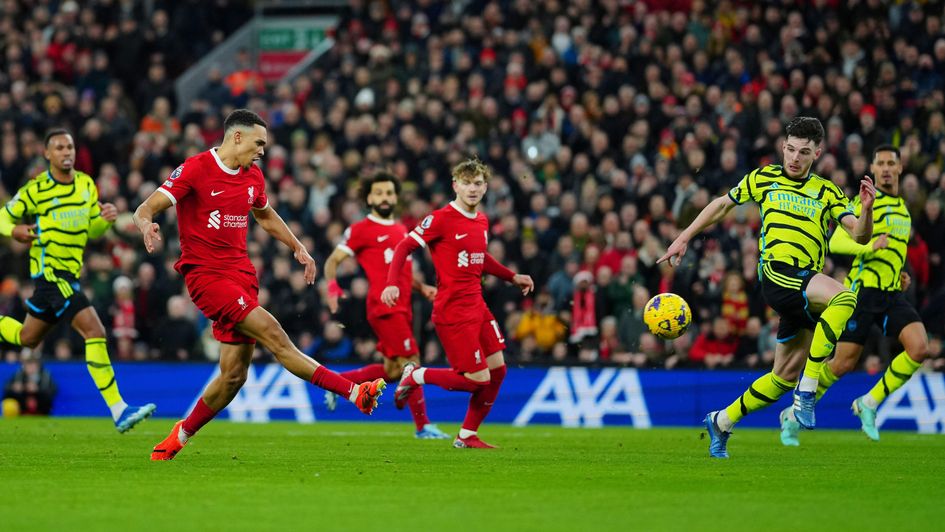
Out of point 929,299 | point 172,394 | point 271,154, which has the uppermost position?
point 271,154

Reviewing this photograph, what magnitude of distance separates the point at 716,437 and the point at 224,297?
13.5ft

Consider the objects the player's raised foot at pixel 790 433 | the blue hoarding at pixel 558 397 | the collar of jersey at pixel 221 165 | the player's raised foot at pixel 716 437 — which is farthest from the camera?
the blue hoarding at pixel 558 397

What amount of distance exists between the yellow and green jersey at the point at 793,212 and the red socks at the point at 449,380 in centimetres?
289

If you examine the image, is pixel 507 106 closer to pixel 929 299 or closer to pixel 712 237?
pixel 712 237

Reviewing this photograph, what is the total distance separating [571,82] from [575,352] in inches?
226

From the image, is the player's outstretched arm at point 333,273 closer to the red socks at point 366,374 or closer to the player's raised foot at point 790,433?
the red socks at point 366,374

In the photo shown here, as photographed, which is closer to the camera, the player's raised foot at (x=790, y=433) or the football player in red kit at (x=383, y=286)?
the player's raised foot at (x=790, y=433)

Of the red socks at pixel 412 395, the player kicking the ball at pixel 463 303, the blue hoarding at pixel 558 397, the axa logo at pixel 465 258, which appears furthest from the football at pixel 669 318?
the blue hoarding at pixel 558 397

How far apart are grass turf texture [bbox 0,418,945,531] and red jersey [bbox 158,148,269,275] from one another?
155cm

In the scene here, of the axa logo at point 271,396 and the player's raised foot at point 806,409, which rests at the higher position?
the player's raised foot at point 806,409

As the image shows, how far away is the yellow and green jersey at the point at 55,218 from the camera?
1348 centimetres

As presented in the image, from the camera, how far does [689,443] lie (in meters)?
13.6

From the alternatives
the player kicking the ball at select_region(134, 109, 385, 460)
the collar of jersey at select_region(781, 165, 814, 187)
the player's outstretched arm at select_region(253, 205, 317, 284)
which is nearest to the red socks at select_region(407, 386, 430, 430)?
the player's outstretched arm at select_region(253, 205, 317, 284)

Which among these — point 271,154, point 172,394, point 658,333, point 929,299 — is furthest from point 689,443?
point 271,154
